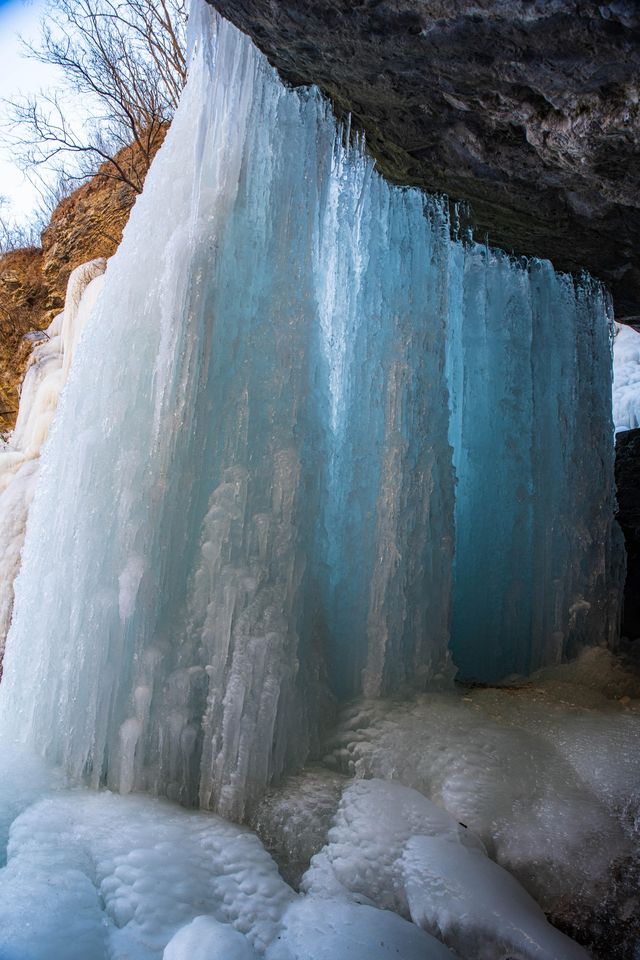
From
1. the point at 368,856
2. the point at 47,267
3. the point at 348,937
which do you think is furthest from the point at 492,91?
the point at 47,267

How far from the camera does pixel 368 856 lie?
2.23 metres

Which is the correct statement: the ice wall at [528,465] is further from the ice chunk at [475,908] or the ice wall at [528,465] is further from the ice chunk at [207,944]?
the ice chunk at [207,944]

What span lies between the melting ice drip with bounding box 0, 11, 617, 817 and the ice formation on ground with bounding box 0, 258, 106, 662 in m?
1.93

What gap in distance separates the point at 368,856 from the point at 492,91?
2798 mm

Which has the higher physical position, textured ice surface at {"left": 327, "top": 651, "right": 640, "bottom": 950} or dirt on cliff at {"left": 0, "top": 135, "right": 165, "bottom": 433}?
dirt on cliff at {"left": 0, "top": 135, "right": 165, "bottom": 433}

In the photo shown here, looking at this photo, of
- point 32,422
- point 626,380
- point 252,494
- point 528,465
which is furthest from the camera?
point 626,380

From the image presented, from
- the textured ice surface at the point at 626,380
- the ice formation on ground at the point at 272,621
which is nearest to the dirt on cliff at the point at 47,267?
Result: the ice formation on ground at the point at 272,621

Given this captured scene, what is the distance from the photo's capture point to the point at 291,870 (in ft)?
7.46

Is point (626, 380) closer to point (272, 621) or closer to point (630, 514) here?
A: point (630, 514)

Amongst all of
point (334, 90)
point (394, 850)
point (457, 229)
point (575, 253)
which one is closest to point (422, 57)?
point (334, 90)

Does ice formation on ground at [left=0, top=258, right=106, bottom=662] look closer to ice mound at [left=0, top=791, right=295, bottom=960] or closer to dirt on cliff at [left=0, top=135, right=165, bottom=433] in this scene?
dirt on cliff at [left=0, top=135, right=165, bottom=433]

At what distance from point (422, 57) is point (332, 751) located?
8.92 feet

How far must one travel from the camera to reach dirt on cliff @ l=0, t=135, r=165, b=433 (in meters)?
8.52

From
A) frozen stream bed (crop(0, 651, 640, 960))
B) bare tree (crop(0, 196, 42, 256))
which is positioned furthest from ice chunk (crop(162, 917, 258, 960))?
bare tree (crop(0, 196, 42, 256))
